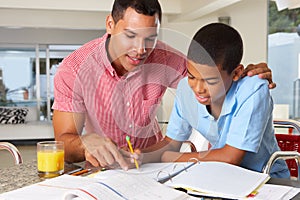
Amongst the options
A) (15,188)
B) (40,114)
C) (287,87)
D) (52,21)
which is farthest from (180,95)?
(40,114)

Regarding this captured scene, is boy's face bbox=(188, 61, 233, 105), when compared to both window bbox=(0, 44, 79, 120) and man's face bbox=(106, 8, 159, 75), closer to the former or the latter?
man's face bbox=(106, 8, 159, 75)

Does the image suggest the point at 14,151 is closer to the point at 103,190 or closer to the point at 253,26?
the point at 103,190

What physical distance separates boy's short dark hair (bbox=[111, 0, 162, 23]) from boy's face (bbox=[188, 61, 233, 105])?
214 millimetres

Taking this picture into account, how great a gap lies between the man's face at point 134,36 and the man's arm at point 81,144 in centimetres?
28

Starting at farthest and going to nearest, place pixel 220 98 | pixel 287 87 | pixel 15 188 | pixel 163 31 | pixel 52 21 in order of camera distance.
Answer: pixel 52 21 < pixel 287 87 < pixel 220 98 < pixel 163 31 < pixel 15 188

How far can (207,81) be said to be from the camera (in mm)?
1304

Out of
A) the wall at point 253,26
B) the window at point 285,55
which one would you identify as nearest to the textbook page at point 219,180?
the window at point 285,55

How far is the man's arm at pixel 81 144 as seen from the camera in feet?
4.08

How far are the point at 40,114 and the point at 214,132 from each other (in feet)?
23.6

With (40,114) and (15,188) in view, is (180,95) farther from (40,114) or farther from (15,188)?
(40,114)

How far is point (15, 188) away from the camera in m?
1.16

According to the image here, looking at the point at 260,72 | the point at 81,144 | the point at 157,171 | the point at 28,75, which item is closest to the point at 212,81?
the point at 260,72

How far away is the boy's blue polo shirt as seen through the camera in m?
1.36

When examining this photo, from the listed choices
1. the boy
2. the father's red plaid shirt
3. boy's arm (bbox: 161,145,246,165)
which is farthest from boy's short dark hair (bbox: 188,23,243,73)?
boy's arm (bbox: 161,145,246,165)
